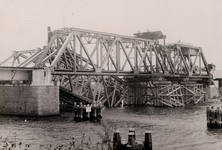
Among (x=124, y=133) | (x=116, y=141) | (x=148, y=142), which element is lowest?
(x=124, y=133)

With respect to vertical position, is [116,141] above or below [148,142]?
above

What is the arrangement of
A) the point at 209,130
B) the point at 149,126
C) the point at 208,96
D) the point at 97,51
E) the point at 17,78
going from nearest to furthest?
1. the point at 209,130
2. the point at 149,126
3. the point at 17,78
4. the point at 97,51
5. the point at 208,96

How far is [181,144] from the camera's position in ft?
98.5

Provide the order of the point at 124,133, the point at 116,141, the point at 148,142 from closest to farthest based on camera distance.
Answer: the point at 116,141 → the point at 148,142 → the point at 124,133

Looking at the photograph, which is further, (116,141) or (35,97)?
(35,97)

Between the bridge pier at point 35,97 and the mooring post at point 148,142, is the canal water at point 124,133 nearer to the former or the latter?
the mooring post at point 148,142

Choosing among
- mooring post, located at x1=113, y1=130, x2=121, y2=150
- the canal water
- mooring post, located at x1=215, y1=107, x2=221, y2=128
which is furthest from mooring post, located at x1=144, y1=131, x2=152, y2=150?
mooring post, located at x1=215, y1=107, x2=221, y2=128

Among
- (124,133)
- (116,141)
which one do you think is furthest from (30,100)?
(116,141)

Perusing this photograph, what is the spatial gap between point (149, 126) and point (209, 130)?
7.81 metres

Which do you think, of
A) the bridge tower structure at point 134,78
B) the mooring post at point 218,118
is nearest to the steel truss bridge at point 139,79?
the bridge tower structure at point 134,78

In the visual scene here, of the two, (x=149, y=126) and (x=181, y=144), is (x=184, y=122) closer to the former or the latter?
(x=149, y=126)

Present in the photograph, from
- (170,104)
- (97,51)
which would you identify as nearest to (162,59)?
(170,104)

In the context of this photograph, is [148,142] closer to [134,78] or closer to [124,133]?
[124,133]

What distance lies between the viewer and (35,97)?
162ft
